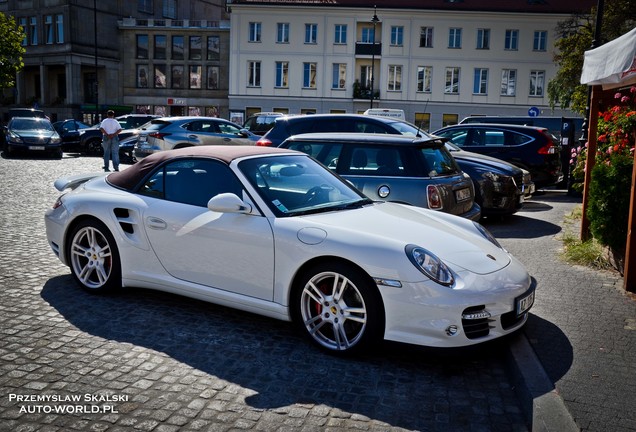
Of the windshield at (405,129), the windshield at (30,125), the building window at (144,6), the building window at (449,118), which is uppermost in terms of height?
the building window at (144,6)

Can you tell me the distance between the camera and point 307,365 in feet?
14.3

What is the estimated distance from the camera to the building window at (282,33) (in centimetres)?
5056

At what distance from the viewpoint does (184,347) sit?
15.2 ft

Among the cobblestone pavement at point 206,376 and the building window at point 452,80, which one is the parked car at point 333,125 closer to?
the cobblestone pavement at point 206,376

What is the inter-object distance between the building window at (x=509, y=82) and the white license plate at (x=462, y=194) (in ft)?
147

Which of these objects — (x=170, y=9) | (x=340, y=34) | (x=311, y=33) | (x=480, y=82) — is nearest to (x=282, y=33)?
(x=311, y=33)

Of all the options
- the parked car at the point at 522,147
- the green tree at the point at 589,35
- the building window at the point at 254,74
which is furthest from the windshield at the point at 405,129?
the building window at the point at 254,74

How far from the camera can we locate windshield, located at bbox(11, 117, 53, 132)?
24250mm

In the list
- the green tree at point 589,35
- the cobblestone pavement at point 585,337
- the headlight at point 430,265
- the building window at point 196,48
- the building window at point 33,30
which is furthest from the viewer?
the building window at point 33,30

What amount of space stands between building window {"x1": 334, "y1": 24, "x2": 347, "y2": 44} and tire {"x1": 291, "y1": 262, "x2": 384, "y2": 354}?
4833 centimetres

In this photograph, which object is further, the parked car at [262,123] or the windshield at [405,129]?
the parked car at [262,123]

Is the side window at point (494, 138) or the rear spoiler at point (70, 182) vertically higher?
the side window at point (494, 138)

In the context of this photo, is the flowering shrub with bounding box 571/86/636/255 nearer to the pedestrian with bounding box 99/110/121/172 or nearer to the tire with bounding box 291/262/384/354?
the tire with bounding box 291/262/384/354

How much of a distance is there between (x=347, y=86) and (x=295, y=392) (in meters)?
48.4
